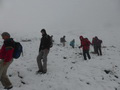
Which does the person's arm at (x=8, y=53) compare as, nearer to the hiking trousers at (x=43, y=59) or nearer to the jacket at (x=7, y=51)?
the jacket at (x=7, y=51)

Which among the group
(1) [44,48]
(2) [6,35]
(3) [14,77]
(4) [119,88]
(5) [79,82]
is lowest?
(4) [119,88]

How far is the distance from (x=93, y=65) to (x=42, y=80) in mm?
4397

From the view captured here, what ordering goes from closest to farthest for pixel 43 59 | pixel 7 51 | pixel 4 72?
pixel 7 51, pixel 4 72, pixel 43 59

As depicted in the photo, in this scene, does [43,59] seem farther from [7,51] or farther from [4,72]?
[7,51]

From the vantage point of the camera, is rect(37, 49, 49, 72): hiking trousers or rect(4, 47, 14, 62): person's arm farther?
rect(37, 49, 49, 72): hiking trousers

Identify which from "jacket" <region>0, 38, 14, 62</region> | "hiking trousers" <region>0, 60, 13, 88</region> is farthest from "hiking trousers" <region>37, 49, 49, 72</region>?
"jacket" <region>0, 38, 14, 62</region>

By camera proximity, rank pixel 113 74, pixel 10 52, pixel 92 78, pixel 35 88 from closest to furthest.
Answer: pixel 10 52 < pixel 35 88 < pixel 92 78 < pixel 113 74

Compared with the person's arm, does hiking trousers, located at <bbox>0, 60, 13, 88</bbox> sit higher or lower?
lower

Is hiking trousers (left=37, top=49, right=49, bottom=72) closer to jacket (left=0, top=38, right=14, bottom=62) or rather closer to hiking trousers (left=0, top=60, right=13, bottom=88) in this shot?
hiking trousers (left=0, top=60, right=13, bottom=88)

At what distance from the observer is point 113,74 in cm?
848

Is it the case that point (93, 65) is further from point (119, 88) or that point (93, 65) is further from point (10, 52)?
point (10, 52)

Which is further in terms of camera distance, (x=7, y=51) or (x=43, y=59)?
(x=43, y=59)

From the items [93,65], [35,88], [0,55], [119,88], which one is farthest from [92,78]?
[0,55]

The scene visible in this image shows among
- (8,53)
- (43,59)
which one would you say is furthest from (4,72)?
(43,59)
